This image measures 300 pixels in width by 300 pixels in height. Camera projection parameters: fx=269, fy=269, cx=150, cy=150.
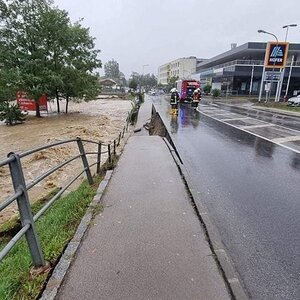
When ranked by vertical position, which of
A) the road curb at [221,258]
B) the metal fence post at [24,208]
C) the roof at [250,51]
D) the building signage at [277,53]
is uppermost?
the roof at [250,51]

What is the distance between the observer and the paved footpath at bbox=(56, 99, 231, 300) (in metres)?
2.64

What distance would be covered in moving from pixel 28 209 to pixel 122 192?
277 cm

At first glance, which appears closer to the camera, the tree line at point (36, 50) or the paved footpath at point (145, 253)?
the paved footpath at point (145, 253)

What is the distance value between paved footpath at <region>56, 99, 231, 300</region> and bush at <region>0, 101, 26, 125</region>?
24138mm

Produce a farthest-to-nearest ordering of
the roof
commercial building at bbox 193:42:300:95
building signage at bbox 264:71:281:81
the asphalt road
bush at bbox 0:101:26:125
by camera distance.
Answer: commercial building at bbox 193:42:300:95, the roof, building signage at bbox 264:71:281:81, bush at bbox 0:101:26:125, the asphalt road

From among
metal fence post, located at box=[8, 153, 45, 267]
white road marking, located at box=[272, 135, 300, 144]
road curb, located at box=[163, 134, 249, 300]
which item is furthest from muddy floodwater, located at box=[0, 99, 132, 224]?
white road marking, located at box=[272, 135, 300, 144]

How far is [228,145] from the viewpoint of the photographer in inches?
416

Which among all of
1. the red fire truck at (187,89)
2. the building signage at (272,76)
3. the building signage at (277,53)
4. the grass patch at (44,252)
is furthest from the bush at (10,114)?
the building signage at (272,76)

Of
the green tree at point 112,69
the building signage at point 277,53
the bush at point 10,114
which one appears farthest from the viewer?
the green tree at point 112,69

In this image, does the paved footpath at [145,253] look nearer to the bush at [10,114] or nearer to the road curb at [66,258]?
the road curb at [66,258]

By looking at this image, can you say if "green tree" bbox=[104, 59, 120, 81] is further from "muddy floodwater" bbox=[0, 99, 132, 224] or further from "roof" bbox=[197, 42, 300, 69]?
"muddy floodwater" bbox=[0, 99, 132, 224]

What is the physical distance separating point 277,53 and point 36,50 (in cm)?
2758

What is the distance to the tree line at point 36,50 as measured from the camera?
25859 millimetres

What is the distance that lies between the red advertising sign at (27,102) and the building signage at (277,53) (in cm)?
2679
